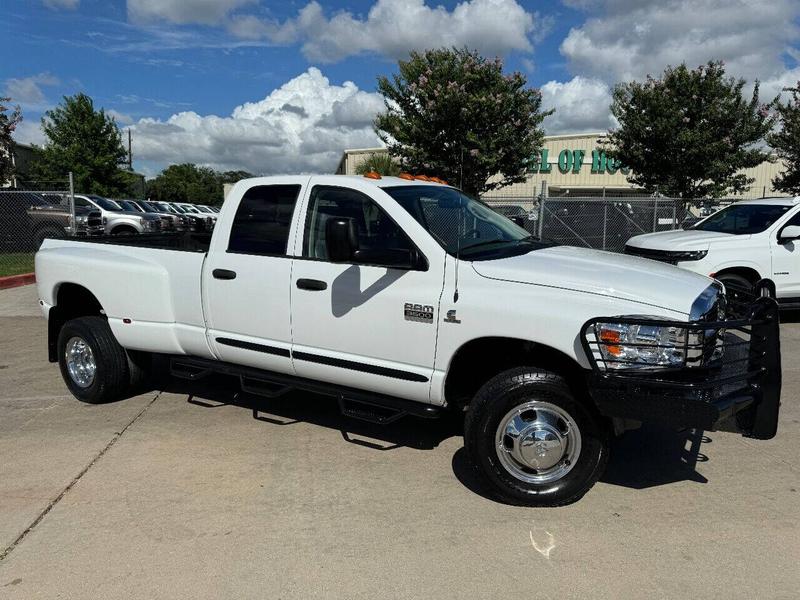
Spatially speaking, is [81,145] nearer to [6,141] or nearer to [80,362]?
[6,141]

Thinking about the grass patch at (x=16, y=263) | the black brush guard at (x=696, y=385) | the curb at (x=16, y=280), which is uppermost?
the black brush guard at (x=696, y=385)

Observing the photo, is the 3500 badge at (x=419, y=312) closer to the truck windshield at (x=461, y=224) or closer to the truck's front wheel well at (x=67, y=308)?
the truck windshield at (x=461, y=224)

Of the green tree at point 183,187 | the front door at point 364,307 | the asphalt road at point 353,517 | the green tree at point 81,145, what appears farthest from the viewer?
the green tree at point 183,187

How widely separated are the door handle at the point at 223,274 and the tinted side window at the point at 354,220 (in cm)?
62

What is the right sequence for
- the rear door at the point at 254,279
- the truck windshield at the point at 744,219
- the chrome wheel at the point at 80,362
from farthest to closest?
the truck windshield at the point at 744,219 → the chrome wheel at the point at 80,362 → the rear door at the point at 254,279

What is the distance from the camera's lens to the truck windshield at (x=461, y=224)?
160 inches

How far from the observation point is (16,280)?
12.9m

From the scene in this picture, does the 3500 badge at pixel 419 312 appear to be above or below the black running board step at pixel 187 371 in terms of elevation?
above

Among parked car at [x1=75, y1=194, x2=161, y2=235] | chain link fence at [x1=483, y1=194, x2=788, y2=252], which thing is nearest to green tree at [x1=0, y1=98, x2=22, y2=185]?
parked car at [x1=75, y1=194, x2=161, y2=235]

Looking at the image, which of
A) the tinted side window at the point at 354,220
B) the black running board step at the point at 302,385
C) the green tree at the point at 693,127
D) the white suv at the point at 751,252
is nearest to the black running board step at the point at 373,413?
the black running board step at the point at 302,385

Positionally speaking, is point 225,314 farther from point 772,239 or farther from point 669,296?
point 772,239

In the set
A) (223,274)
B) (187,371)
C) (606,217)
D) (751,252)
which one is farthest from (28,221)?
(751,252)

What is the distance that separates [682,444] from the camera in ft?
15.3

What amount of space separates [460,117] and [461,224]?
1205 cm
